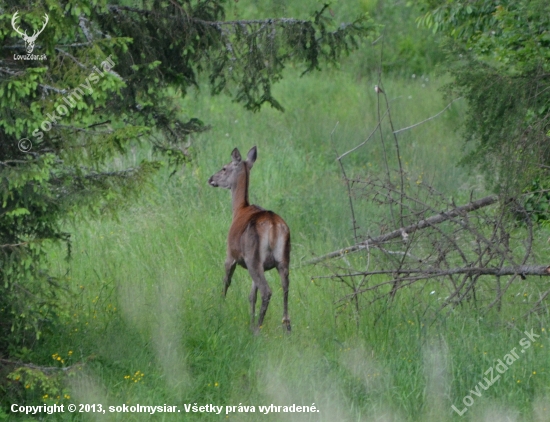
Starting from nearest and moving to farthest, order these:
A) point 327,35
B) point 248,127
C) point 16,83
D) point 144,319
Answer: point 16,83 → point 144,319 → point 327,35 → point 248,127

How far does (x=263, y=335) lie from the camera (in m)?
7.87

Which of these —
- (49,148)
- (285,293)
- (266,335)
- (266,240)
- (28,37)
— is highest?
(28,37)

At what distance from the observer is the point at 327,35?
28.3 feet

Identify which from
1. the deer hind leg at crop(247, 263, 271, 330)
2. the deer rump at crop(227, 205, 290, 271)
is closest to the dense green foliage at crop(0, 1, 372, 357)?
the deer rump at crop(227, 205, 290, 271)

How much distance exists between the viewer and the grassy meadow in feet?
21.3

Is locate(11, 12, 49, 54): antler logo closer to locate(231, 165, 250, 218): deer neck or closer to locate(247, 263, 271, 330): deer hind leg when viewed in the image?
locate(247, 263, 271, 330): deer hind leg

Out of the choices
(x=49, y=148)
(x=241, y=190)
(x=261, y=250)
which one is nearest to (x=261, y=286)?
(x=261, y=250)

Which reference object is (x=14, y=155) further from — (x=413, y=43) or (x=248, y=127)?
(x=413, y=43)

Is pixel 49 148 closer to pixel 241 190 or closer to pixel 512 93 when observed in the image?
pixel 241 190

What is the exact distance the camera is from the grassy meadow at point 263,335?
6500 millimetres

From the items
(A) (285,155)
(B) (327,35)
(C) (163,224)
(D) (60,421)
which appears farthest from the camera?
(A) (285,155)

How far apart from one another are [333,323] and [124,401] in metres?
2.45

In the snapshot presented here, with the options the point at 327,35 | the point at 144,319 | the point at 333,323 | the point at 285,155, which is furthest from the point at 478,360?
the point at 285,155

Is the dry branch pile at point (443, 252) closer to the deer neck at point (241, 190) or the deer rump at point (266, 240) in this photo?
the deer rump at point (266, 240)
